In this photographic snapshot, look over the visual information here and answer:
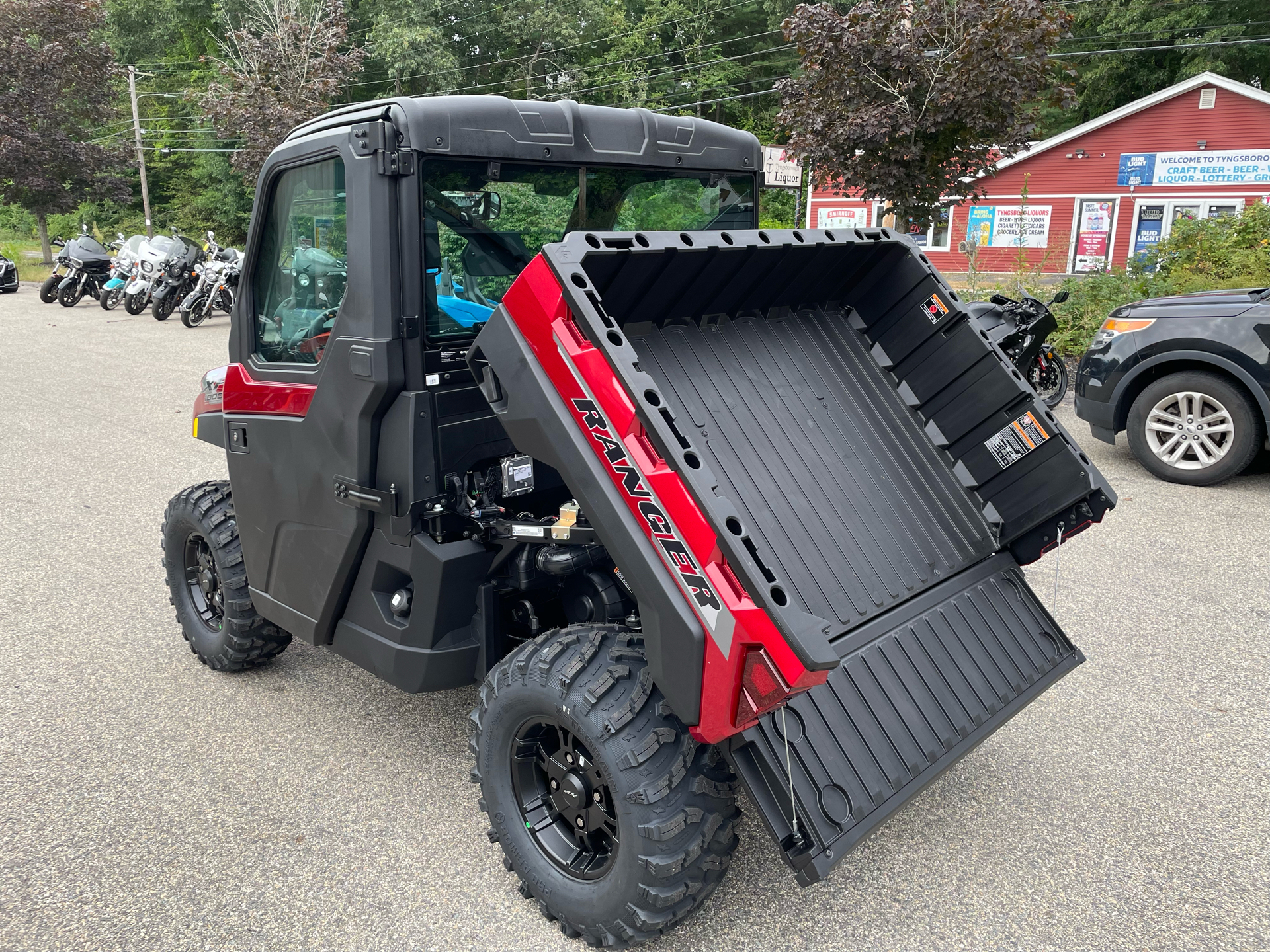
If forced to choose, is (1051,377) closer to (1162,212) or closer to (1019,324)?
(1019,324)

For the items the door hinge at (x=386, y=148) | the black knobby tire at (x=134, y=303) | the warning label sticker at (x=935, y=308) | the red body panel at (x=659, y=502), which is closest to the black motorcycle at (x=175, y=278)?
the black knobby tire at (x=134, y=303)

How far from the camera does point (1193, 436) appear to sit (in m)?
7.00

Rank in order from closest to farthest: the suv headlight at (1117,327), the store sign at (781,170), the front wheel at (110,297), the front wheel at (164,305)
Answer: the suv headlight at (1117,327), the store sign at (781,170), the front wheel at (164,305), the front wheel at (110,297)

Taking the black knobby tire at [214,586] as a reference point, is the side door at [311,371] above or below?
above

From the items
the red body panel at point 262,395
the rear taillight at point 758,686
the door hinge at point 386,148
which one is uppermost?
the door hinge at point 386,148

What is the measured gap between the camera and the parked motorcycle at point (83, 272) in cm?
2022

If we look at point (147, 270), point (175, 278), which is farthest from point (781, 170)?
point (147, 270)

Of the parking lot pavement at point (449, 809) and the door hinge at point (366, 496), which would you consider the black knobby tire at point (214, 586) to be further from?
the door hinge at point (366, 496)

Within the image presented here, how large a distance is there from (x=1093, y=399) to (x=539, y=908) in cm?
630

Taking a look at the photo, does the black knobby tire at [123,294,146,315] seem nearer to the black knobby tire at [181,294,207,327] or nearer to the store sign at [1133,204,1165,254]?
the black knobby tire at [181,294,207,327]

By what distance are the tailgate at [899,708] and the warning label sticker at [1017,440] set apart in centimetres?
37

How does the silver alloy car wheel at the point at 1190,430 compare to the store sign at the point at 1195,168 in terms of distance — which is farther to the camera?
the store sign at the point at 1195,168

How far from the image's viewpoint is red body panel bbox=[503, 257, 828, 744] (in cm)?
213

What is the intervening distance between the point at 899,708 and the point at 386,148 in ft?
7.25
